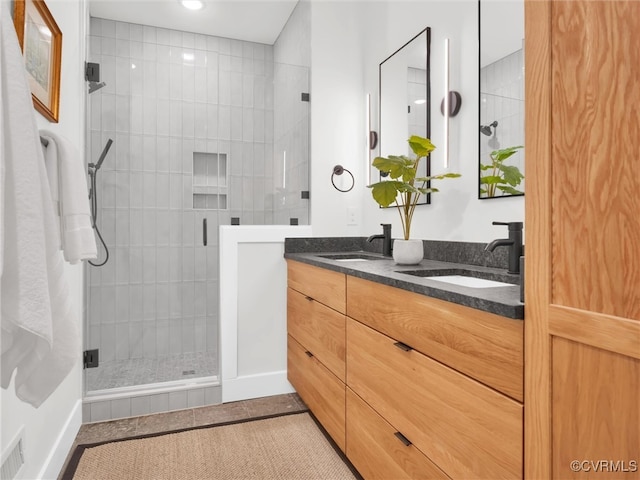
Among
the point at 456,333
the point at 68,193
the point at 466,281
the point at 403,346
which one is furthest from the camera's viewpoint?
the point at 466,281

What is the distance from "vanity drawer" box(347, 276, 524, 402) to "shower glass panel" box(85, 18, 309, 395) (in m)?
1.31

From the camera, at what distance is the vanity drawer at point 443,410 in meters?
0.89

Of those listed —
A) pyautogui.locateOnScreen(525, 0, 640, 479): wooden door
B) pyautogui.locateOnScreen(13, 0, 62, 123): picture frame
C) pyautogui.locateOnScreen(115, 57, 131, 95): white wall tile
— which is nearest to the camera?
pyautogui.locateOnScreen(525, 0, 640, 479): wooden door

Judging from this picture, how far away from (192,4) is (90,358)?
90.5 inches

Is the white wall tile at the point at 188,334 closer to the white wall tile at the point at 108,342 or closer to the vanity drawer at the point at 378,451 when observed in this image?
the white wall tile at the point at 108,342

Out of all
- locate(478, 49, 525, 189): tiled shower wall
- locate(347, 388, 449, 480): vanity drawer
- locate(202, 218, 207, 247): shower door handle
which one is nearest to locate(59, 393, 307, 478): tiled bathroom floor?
locate(347, 388, 449, 480): vanity drawer

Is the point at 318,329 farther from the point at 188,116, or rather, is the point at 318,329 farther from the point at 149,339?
the point at 188,116

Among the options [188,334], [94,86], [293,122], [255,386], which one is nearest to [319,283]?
[255,386]

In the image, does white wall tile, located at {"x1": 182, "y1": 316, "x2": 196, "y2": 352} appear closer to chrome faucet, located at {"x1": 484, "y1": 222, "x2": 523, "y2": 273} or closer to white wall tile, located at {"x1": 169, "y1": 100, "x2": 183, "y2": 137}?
white wall tile, located at {"x1": 169, "y1": 100, "x2": 183, "y2": 137}

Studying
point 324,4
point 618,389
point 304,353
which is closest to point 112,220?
point 304,353

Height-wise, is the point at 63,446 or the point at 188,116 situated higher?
the point at 188,116

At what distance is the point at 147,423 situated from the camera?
2.09m

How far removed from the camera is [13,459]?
1209 millimetres

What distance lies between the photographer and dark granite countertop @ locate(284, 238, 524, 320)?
916mm
